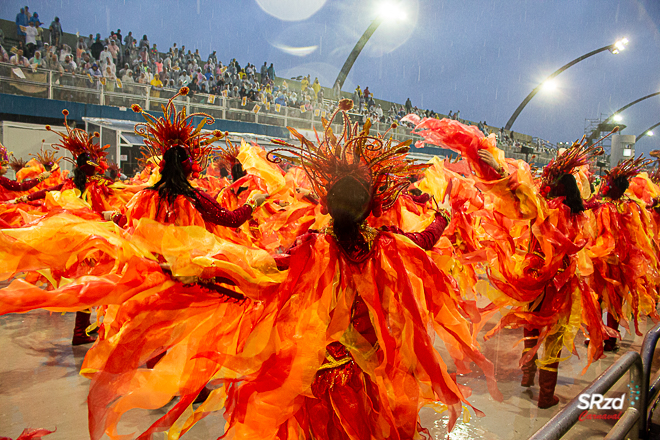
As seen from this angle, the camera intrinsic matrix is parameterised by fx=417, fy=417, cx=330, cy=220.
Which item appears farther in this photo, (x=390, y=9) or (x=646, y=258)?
(x=390, y=9)

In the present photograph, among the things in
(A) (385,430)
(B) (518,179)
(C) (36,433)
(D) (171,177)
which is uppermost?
(B) (518,179)

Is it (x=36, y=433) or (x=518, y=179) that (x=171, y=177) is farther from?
(x=518, y=179)

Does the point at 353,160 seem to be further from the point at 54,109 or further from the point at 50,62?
the point at 50,62

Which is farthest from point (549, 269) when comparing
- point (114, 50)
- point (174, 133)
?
point (114, 50)

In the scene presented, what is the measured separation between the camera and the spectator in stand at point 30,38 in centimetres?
1151

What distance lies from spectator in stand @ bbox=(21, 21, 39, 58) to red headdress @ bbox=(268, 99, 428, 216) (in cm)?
1329

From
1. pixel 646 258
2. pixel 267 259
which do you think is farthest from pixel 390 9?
pixel 267 259

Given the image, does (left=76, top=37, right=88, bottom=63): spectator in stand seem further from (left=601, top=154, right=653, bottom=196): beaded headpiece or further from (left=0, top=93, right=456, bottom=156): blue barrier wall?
(left=601, top=154, right=653, bottom=196): beaded headpiece

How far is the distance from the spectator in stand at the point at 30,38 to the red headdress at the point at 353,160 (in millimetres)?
13286

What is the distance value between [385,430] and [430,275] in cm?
68

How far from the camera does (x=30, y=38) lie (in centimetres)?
1170

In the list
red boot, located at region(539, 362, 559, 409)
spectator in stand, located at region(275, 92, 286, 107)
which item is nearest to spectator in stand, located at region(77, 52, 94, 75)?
spectator in stand, located at region(275, 92, 286, 107)

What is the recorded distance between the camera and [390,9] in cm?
994

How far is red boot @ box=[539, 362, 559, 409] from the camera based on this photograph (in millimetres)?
3422
